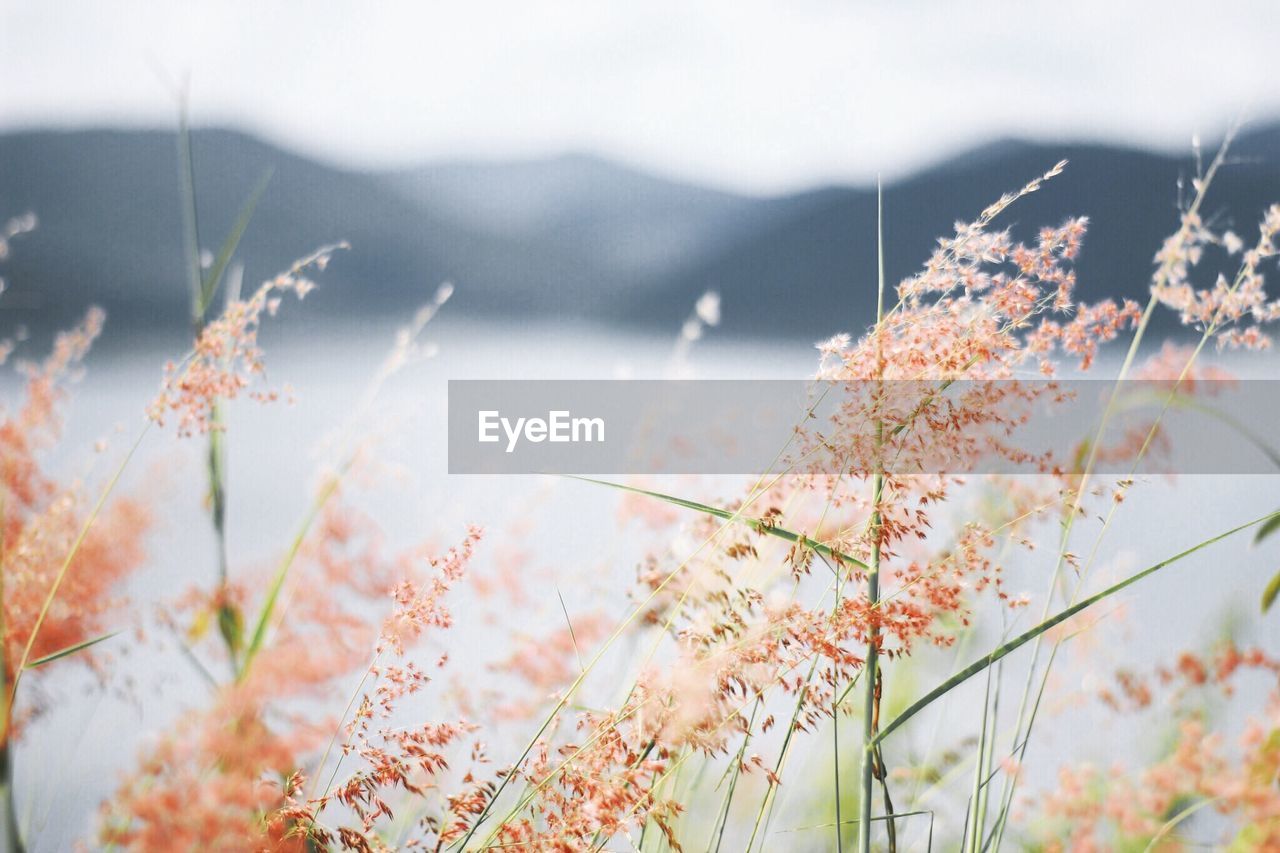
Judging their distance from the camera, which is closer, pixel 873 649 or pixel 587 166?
pixel 873 649

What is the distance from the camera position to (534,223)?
32.4 inches

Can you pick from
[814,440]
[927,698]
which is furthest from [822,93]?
[927,698]

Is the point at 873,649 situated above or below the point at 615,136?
below

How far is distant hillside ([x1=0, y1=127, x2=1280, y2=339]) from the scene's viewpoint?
2.60ft

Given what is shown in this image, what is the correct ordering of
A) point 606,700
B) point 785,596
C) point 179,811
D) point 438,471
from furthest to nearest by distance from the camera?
point 438,471 → point 606,700 → point 785,596 → point 179,811

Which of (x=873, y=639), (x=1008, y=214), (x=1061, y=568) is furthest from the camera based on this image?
(x=1008, y=214)

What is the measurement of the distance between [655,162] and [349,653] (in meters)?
0.49

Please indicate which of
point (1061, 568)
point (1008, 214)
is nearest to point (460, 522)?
point (1061, 568)

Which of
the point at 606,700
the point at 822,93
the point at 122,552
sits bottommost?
the point at 606,700

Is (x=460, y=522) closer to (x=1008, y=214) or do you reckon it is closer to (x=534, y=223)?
(x=534, y=223)

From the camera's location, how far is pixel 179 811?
0.38m

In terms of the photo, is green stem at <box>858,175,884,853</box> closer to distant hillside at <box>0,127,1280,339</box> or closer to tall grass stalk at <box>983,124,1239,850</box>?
tall grass stalk at <box>983,124,1239,850</box>

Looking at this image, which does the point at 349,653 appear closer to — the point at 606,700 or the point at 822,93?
the point at 606,700

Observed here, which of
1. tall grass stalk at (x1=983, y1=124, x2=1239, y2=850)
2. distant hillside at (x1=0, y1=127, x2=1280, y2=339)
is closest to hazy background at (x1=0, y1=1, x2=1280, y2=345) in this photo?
distant hillside at (x1=0, y1=127, x2=1280, y2=339)
